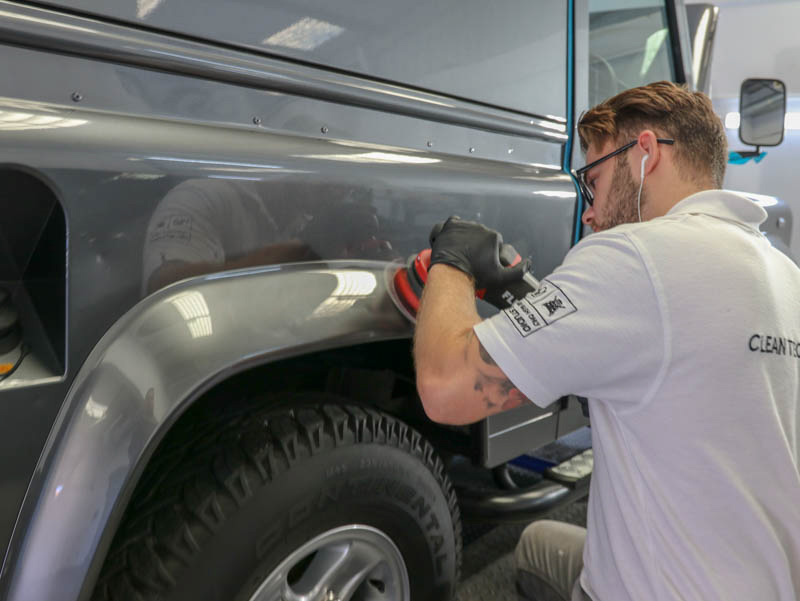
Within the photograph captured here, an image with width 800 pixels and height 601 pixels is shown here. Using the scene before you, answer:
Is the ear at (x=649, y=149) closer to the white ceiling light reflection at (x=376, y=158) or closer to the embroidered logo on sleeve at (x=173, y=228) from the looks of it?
the white ceiling light reflection at (x=376, y=158)

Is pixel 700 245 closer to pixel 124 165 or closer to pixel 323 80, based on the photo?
pixel 323 80

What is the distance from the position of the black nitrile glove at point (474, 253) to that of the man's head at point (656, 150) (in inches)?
Answer: 9.9

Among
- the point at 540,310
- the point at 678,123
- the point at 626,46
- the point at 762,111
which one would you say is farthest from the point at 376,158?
the point at 762,111

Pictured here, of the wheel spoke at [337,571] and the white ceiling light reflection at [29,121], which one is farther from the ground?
the white ceiling light reflection at [29,121]

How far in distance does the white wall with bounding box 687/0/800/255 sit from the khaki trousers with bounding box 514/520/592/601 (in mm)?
6104

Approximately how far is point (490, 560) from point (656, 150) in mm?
1549

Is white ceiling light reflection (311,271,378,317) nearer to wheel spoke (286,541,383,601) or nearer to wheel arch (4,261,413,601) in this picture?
wheel arch (4,261,413,601)

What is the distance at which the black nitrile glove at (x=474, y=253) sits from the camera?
128 centimetres

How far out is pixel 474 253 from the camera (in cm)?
130

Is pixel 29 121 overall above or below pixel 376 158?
above

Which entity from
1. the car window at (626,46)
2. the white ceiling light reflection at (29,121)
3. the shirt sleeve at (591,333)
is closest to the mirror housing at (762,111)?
the car window at (626,46)

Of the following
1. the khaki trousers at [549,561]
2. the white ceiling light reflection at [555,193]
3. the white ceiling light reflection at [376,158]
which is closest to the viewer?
the white ceiling light reflection at [376,158]

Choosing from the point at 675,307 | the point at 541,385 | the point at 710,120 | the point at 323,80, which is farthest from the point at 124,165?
the point at 710,120

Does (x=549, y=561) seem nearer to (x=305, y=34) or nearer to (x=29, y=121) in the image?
(x=305, y=34)
